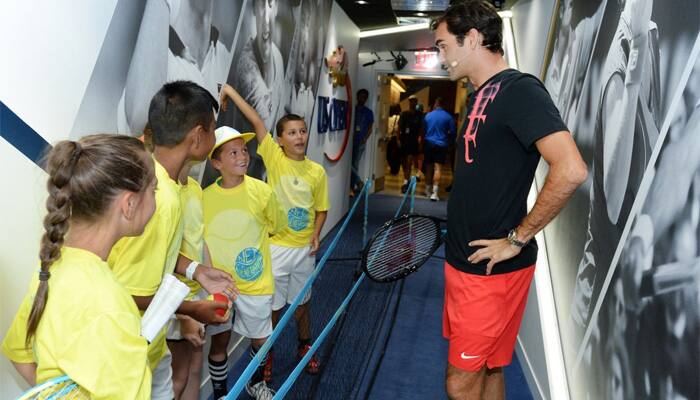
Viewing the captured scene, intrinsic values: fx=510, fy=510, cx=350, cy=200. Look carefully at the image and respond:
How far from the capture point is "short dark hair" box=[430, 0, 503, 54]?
1.89 meters

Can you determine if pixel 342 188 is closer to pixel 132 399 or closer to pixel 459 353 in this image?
pixel 459 353

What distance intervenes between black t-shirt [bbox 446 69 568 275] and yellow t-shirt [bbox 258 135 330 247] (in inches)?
58.3

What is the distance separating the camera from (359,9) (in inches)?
260

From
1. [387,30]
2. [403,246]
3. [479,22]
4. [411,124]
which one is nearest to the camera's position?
[479,22]

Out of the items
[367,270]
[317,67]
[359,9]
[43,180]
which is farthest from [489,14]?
[359,9]

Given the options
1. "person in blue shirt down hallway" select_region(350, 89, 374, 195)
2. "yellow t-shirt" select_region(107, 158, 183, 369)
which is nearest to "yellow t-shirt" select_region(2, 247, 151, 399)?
"yellow t-shirt" select_region(107, 158, 183, 369)

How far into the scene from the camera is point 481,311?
6.11 feet

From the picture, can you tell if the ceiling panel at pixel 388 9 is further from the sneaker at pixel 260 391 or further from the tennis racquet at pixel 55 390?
the tennis racquet at pixel 55 390

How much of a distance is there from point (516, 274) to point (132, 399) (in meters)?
1.34

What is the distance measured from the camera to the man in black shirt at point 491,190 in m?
1.67

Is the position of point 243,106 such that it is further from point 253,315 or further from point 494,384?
point 494,384

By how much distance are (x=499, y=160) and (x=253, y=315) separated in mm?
1489

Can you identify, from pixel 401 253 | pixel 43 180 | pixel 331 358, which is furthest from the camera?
pixel 331 358

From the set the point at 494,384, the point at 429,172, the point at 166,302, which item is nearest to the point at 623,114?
the point at 494,384
